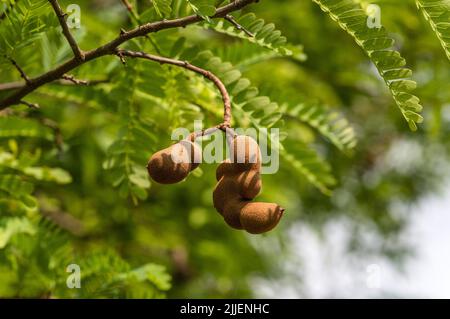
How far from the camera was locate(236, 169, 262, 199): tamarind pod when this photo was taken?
1036 millimetres

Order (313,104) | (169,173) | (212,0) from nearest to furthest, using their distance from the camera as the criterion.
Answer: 1. (169,173)
2. (212,0)
3. (313,104)

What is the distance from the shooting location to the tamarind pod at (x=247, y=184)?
1036 mm

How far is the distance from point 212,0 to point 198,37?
205 centimetres

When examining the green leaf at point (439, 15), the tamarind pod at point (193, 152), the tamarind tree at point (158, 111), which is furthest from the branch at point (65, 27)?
the green leaf at point (439, 15)

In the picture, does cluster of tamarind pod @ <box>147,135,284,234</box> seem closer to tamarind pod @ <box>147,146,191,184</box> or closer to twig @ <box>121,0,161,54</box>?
tamarind pod @ <box>147,146,191,184</box>

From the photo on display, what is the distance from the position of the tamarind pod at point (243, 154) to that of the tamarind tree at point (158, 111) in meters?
0.04

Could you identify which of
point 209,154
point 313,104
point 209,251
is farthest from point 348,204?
point 209,154

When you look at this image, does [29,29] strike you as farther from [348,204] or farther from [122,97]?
[348,204]

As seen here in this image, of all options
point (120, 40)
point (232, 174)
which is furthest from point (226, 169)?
point (120, 40)

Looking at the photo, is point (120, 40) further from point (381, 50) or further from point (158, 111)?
point (158, 111)

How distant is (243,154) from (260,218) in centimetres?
11

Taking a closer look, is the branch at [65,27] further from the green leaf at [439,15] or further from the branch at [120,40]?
the green leaf at [439,15]

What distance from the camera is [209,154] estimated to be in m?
1.61

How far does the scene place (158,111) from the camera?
7.91 feet
